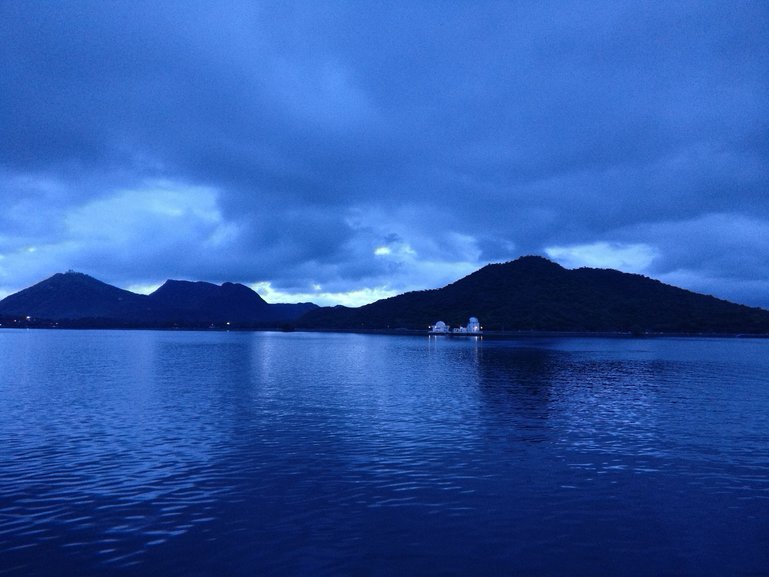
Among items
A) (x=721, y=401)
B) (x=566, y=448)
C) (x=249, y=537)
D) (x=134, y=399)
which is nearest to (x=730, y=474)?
(x=566, y=448)

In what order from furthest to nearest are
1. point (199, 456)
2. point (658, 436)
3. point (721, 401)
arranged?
point (721, 401) < point (658, 436) < point (199, 456)

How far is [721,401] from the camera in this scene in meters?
59.1

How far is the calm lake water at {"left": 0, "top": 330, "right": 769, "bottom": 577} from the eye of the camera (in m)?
18.4

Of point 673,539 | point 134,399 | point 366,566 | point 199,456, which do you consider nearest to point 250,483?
point 199,456

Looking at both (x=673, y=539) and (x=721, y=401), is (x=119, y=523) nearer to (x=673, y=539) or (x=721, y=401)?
(x=673, y=539)

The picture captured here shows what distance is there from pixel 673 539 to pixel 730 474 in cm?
1235

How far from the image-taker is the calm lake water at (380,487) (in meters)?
18.4

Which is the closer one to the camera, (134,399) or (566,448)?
(566,448)

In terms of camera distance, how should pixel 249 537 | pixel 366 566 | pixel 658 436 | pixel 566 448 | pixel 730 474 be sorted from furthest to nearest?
pixel 658 436, pixel 566 448, pixel 730 474, pixel 249 537, pixel 366 566

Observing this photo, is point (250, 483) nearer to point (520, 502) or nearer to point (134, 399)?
point (520, 502)

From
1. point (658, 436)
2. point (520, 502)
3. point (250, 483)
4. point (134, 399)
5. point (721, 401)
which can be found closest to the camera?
point (520, 502)

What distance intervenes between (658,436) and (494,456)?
15.3 meters

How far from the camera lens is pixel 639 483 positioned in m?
27.4

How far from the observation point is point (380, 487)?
→ 1033 inches
